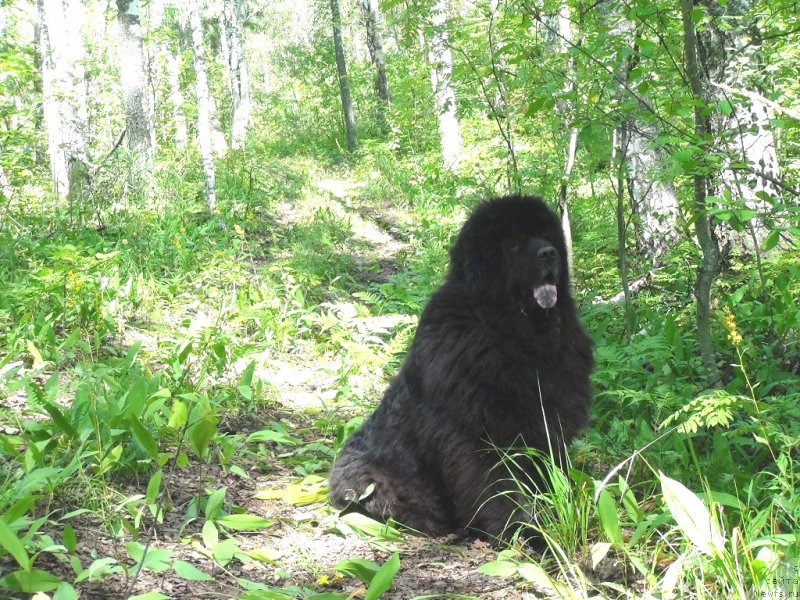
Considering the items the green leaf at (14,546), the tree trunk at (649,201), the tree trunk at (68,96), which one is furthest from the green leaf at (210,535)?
the tree trunk at (68,96)

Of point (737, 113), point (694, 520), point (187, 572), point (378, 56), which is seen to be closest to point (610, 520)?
point (694, 520)

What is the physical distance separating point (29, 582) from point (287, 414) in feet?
11.2

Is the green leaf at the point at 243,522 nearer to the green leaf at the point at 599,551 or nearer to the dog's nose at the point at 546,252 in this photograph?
the green leaf at the point at 599,551

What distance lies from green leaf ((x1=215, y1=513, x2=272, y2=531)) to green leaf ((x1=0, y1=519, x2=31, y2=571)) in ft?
3.69

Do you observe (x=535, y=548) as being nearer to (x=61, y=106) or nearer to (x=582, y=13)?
(x=582, y=13)

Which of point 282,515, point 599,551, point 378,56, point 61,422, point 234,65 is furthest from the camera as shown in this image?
point 234,65

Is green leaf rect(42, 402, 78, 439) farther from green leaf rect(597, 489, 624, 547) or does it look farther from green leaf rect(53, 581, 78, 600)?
green leaf rect(597, 489, 624, 547)

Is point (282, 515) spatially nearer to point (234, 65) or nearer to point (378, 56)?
point (378, 56)

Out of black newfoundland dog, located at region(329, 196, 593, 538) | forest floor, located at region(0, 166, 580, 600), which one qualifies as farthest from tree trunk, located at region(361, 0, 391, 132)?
black newfoundland dog, located at region(329, 196, 593, 538)

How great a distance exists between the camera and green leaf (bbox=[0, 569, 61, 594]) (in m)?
2.49

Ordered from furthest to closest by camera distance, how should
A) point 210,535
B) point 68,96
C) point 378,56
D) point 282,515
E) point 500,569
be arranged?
point 378,56 < point 68,96 < point 282,515 < point 210,535 < point 500,569

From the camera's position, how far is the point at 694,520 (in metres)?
2.61

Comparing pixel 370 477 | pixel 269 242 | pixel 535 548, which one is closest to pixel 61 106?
pixel 269 242

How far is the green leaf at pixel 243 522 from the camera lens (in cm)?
352
